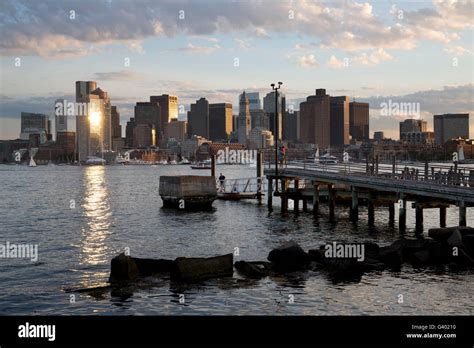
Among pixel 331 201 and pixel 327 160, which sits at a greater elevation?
pixel 327 160

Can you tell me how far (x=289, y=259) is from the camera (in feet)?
102

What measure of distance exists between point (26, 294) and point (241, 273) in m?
9.77

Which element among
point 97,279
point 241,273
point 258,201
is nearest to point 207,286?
point 241,273

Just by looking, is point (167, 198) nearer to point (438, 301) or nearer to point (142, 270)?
point (142, 270)

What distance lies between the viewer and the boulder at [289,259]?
30.8 metres

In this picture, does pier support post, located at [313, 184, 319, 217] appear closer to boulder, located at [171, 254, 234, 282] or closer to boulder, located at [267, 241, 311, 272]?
boulder, located at [267, 241, 311, 272]

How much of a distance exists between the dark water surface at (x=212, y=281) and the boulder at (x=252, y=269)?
2.05 feet

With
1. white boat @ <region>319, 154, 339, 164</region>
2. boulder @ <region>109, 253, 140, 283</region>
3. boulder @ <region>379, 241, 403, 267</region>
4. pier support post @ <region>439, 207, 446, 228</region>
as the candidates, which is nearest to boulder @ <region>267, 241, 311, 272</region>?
boulder @ <region>379, 241, 403, 267</region>

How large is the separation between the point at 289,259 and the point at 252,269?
2.45m

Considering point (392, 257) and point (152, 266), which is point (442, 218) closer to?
point (392, 257)

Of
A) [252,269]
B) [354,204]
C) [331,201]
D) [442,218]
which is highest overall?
[354,204]

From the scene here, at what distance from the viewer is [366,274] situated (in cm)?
2989

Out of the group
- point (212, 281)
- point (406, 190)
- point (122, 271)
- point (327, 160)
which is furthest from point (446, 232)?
point (327, 160)

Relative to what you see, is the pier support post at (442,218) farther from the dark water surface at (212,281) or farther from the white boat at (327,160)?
the white boat at (327,160)
